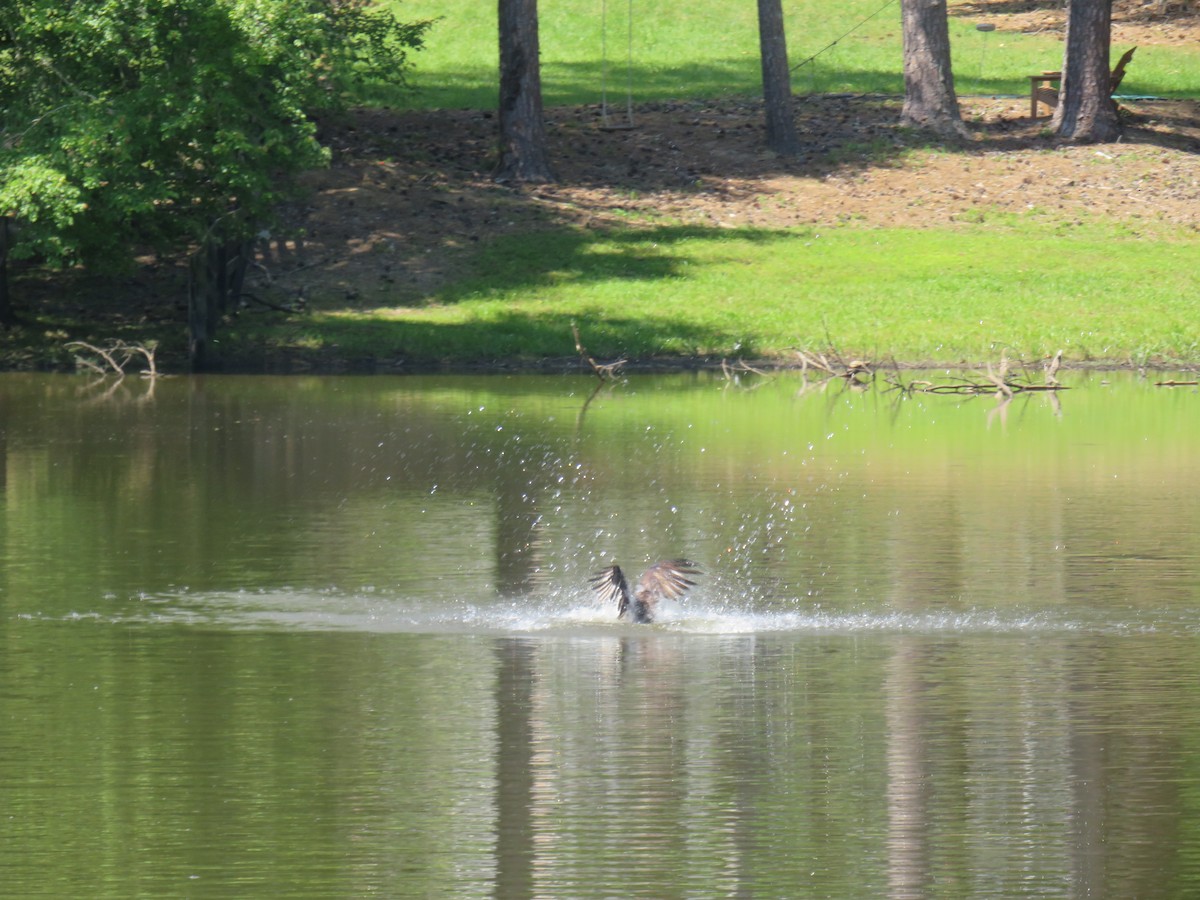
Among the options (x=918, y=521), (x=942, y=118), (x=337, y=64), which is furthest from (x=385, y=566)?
(x=942, y=118)

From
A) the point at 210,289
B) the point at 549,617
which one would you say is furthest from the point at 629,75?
the point at 549,617

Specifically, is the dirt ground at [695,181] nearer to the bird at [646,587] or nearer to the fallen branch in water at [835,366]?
the fallen branch in water at [835,366]

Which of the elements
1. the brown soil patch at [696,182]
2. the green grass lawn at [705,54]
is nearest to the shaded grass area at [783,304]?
the brown soil patch at [696,182]

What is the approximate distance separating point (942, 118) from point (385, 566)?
2864 cm

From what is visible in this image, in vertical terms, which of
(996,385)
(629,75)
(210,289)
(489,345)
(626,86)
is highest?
(629,75)

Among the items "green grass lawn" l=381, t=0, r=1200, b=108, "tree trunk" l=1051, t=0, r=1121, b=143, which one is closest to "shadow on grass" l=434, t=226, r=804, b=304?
"tree trunk" l=1051, t=0, r=1121, b=143

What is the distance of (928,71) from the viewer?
41.4m

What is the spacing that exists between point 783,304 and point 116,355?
10051 mm

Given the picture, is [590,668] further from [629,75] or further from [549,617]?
[629,75]

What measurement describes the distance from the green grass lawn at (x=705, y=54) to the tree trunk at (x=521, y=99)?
A: 6221 mm

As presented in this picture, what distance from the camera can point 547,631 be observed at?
42.5 feet

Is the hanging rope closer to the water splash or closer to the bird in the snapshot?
the water splash

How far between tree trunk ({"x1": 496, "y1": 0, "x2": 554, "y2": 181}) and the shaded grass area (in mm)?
3301

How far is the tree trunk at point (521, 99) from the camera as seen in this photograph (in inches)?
1474
